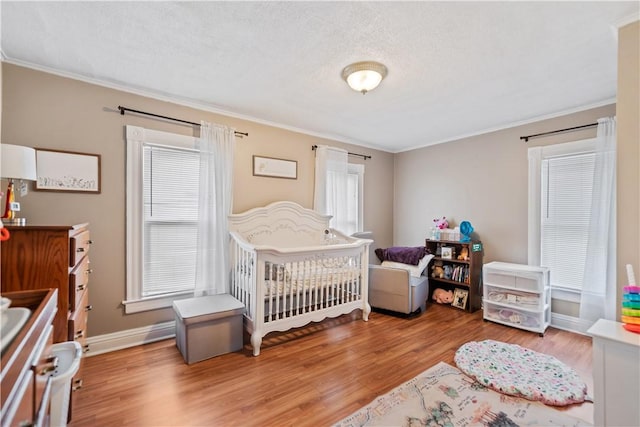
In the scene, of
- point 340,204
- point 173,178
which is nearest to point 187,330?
point 173,178

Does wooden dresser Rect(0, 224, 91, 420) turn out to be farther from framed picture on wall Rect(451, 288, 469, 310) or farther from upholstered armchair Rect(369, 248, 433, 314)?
framed picture on wall Rect(451, 288, 469, 310)

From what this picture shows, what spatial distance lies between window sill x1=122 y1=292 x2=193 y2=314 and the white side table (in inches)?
124

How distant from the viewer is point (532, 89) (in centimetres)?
252

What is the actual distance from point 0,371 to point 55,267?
3.60 ft

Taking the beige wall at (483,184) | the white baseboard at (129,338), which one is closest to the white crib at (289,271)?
the white baseboard at (129,338)

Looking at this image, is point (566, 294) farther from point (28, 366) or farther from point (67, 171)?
point (67, 171)

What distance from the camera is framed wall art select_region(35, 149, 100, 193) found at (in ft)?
7.22

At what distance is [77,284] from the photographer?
171 cm

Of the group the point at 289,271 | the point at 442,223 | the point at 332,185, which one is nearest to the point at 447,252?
the point at 442,223

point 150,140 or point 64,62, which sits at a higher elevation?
point 64,62

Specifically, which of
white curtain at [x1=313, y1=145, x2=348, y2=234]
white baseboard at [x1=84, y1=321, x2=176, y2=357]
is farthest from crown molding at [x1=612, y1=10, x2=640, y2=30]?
white baseboard at [x1=84, y1=321, x2=176, y2=357]

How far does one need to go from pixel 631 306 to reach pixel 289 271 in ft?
7.47

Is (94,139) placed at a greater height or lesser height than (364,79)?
lesser

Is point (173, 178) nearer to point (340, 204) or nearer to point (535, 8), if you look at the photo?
point (340, 204)
